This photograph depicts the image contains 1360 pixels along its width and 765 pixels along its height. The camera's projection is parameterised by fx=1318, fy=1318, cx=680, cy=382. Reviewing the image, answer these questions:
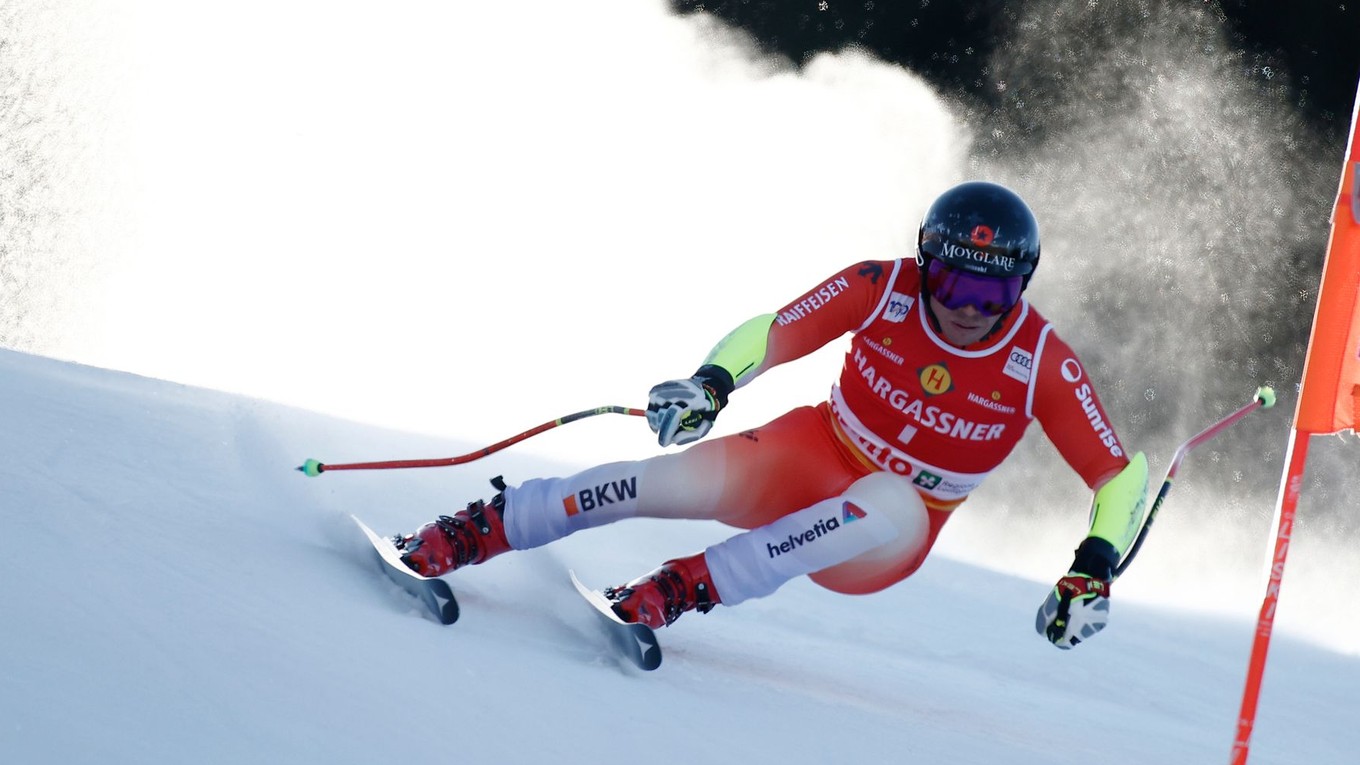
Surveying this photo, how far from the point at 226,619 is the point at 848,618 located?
9.85 feet

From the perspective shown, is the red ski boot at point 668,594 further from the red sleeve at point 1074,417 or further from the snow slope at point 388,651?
the red sleeve at point 1074,417

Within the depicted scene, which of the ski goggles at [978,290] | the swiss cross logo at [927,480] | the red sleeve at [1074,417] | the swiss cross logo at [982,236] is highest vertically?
the swiss cross logo at [982,236]

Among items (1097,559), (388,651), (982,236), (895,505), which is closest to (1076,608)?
(1097,559)

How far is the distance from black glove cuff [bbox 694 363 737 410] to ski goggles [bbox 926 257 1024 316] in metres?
0.61

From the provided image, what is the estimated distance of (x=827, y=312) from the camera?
3.46 metres

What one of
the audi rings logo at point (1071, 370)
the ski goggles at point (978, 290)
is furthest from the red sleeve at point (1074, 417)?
the ski goggles at point (978, 290)

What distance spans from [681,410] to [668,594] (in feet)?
1.66

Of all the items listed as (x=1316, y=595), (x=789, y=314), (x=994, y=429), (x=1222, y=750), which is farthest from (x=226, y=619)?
(x=1316, y=595)

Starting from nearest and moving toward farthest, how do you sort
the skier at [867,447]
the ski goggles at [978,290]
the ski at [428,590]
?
the ski at [428,590]
the skier at [867,447]
the ski goggles at [978,290]

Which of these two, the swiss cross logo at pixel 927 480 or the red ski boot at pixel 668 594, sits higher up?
the swiss cross logo at pixel 927 480

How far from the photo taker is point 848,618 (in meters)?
4.85

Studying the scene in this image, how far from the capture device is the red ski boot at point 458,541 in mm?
3119

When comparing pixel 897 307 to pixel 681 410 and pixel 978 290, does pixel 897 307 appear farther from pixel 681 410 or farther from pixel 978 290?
pixel 681 410

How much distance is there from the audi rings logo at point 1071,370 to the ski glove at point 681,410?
38.6 inches
